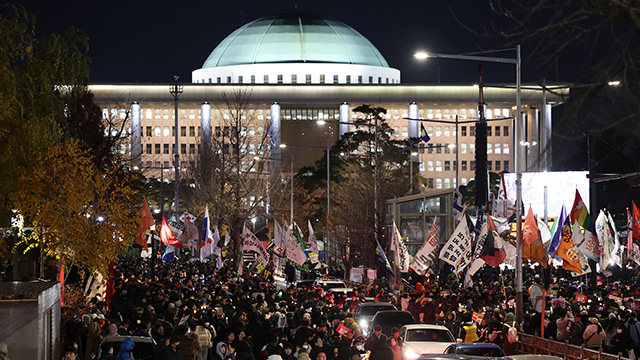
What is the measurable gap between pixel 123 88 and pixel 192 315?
132m

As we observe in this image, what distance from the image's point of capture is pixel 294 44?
175125 millimetres

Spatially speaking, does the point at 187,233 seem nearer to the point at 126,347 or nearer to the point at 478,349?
the point at 478,349

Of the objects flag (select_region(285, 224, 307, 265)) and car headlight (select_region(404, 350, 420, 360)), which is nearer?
car headlight (select_region(404, 350, 420, 360))

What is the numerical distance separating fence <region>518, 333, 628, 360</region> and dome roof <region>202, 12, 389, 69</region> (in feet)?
496

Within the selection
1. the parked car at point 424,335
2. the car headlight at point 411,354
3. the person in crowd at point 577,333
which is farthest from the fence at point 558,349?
the car headlight at point 411,354

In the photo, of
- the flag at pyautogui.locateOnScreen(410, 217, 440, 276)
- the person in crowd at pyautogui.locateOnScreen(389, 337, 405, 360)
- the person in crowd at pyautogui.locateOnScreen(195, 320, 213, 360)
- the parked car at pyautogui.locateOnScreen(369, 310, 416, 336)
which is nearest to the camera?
the person in crowd at pyautogui.locateOnScreen(195, 320, 213, 360)

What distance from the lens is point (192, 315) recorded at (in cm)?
2175

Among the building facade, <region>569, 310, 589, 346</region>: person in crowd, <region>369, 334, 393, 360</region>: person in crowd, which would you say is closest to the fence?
<region>569, 310, 589, 346</region>: person in crowd

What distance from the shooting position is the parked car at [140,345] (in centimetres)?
1694

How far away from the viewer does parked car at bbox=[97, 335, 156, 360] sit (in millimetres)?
16938

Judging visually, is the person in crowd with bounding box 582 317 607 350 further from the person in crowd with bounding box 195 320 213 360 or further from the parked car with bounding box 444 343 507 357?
the person in crowd with bounding box 195 320 213 360

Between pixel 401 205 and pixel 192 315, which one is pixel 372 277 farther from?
pixel 192 315

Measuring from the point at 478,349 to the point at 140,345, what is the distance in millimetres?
5608

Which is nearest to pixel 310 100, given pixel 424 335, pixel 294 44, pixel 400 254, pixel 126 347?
pixel 294 44
